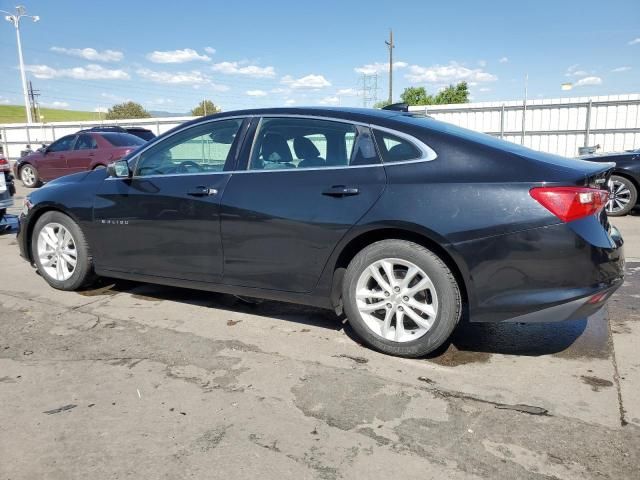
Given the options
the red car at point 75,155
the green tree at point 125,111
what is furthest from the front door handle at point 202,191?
the green tree at point 125,111

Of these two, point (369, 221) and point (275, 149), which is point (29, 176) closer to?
point (275, 149)

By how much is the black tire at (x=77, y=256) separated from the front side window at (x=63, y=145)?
10349 millimetres

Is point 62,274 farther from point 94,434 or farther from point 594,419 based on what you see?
point 594,419

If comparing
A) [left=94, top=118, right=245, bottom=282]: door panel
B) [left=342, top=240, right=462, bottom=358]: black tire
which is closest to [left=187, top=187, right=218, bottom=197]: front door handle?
[left=94, top=118, right=245, bottom=282]: door panel

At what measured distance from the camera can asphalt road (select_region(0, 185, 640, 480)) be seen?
7.52ft

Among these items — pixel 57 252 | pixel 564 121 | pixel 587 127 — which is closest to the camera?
pixel 57 252

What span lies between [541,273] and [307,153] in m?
1.73

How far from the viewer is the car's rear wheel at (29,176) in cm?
1508

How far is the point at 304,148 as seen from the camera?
3.71m

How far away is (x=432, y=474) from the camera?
2.20 m

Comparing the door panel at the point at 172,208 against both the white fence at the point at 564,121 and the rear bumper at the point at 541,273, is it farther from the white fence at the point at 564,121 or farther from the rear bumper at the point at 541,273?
the white fence at the point at 564,121

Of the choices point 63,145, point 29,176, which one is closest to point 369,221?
point 63,145

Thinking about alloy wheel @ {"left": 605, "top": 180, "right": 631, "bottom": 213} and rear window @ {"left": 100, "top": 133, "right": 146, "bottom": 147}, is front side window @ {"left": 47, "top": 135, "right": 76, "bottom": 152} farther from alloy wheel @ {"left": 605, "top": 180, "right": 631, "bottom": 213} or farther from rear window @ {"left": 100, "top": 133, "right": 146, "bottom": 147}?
alloy wheel @ {"left": 605, "top": 180, "right": 631, "bottom": 213}

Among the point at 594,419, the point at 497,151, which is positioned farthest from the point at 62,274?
the point at 594,419
